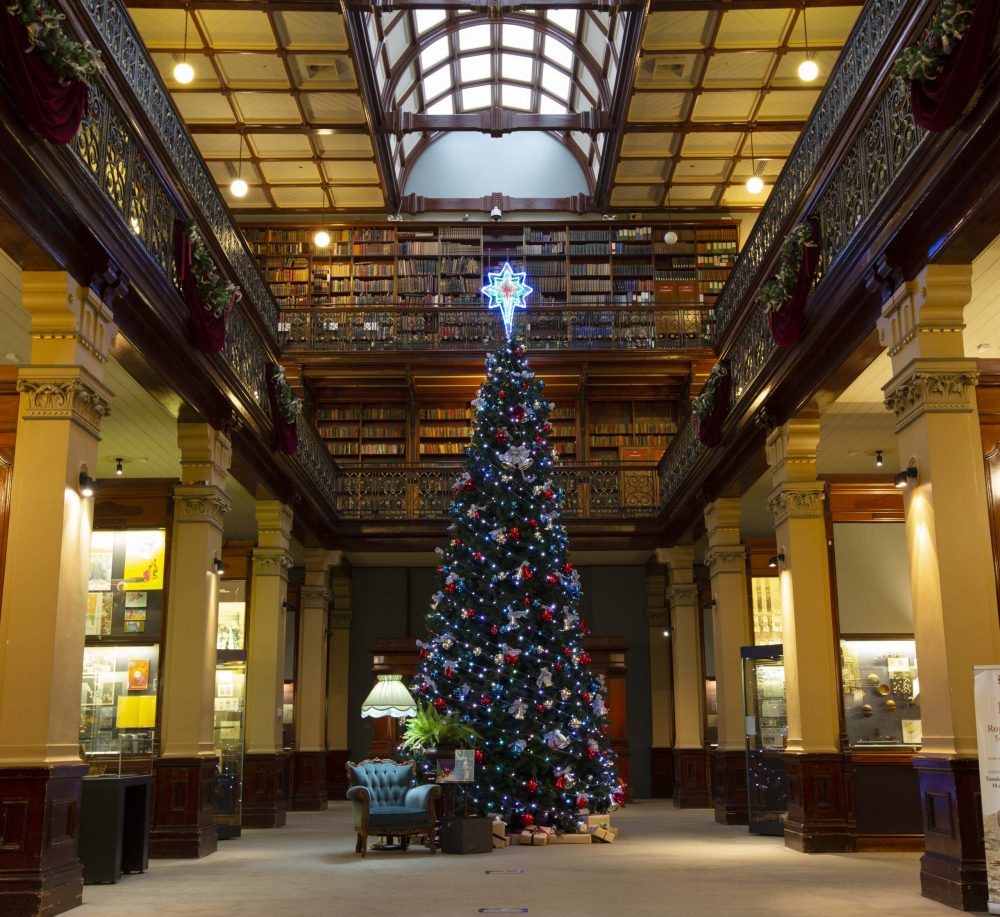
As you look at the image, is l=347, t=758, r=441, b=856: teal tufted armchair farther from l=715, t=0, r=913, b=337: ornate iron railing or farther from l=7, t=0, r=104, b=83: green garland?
l=7, t=0, r=104, b=83: green garland

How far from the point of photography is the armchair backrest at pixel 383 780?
9.98 m

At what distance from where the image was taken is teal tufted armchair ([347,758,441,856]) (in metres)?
9.36

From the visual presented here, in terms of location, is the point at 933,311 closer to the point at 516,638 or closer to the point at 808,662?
the point at 808,662

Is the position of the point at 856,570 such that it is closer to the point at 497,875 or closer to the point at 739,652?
the point at 739,652

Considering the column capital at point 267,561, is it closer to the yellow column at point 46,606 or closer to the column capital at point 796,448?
the column capital at point 796,448

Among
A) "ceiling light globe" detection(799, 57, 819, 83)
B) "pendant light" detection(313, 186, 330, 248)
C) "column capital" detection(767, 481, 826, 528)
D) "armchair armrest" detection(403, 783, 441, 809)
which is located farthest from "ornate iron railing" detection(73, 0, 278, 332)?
"ceiling light globe" detection(799, 57, 819, 83)

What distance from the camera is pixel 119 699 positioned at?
11906mm

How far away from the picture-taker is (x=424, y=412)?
58.2 feet

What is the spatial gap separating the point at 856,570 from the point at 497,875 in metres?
5.09

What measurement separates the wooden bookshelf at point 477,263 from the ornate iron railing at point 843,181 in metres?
6.89

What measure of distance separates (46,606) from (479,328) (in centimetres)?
1168

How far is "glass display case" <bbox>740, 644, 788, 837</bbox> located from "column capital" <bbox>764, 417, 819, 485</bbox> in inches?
91.6

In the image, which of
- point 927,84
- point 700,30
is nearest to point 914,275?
point 927,84

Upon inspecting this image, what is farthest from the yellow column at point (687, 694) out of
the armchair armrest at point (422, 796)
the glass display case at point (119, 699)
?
the glass display case at point (119, 699)
